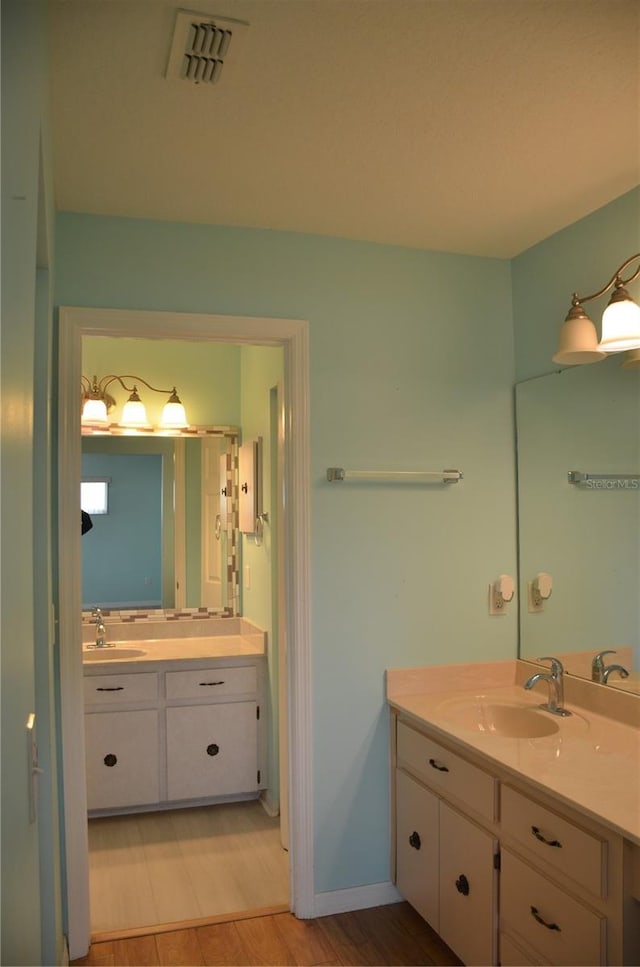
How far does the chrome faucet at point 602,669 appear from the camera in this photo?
244cm

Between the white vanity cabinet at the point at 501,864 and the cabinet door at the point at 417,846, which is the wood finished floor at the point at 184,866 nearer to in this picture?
the cabinet door at the point at 417,846

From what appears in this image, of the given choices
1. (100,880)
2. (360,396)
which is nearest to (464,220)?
(360,396)

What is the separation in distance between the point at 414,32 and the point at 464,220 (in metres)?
1.07

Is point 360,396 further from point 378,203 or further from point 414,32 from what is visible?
point 414,32

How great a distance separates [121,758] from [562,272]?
9.54 feet

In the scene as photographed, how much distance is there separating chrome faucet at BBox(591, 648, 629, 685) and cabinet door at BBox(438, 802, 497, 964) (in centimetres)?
67

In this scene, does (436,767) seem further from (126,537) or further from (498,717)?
(126,537)

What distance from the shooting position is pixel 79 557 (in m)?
2.48

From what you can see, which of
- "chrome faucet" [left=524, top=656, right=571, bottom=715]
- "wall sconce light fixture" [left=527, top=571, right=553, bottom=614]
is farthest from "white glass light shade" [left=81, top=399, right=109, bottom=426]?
"chrome faucet" [left=524, top=656, right=571, bottom=715]

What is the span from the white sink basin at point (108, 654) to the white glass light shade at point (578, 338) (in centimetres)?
256

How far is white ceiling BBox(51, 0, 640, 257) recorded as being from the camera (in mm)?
1601

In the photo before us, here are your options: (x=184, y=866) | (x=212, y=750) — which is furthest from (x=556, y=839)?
(x=212, y=750)

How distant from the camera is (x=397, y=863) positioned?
2723 millimetres

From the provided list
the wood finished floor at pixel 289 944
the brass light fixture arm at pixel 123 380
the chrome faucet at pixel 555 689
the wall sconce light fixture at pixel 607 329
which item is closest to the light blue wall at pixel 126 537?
the brass light fixture arm at pixel 123 380
